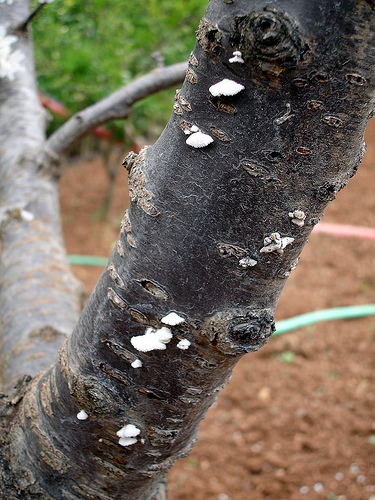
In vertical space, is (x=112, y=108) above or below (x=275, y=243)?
below

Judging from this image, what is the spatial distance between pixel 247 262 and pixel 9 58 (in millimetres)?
1757

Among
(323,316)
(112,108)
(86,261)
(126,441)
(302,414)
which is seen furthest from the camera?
(86,261)

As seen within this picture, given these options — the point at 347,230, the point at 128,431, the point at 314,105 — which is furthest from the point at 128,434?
the point at 347,230

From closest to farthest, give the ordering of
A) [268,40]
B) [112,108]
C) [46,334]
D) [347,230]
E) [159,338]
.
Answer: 1. [268,40]
2. [159,338]
3. [46,334]
4. [112,108]
5. [347,230]

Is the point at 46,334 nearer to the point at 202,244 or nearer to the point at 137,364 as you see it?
the point at 137,364

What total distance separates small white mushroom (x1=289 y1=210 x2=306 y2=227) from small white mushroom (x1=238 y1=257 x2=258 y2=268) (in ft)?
0.26

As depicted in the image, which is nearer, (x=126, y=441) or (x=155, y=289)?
(x=155, y=289)

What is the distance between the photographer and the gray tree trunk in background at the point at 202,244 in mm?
494

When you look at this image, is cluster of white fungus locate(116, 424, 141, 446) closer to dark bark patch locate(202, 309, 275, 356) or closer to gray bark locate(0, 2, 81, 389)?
dark bark patch locate(202, 309, 275, 356)

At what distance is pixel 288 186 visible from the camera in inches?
22.3

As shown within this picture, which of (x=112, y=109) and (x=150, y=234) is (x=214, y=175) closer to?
(x=150, y=234)

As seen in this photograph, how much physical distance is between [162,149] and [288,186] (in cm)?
19

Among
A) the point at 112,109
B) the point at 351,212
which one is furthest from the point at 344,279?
the point at 112,109

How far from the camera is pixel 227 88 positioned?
0.53 meters
